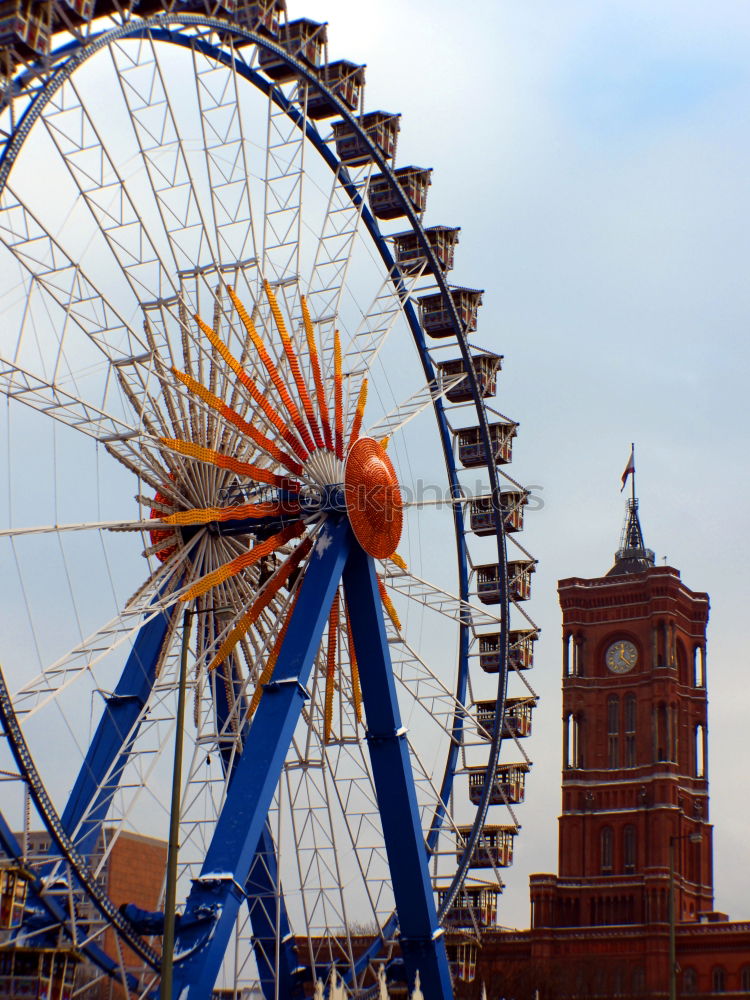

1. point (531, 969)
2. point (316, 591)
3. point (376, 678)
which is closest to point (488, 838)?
point (376, 678)

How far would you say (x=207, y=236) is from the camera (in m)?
31.6

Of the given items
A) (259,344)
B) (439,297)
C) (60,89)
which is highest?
(439,297)

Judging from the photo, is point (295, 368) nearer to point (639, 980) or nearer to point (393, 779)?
point (393, 779)

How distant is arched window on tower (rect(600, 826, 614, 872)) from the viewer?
116 m

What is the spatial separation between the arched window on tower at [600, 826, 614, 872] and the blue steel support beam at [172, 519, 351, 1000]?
9034cm

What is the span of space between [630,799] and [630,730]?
5903 millimetres

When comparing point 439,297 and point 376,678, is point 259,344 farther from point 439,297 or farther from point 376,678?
point 439,297

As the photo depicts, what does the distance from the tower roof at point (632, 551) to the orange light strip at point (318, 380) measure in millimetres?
99038

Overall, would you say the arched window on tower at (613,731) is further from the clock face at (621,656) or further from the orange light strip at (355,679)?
the orange light strip at (355,679)

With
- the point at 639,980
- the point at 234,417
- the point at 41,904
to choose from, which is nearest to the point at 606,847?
the point at 639,980

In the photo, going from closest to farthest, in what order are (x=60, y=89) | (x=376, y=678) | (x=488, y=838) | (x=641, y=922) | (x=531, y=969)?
(x=60, y=89), (x=376, y=678), (x=488, y=838), (x=531, y=969), (x=641, y=922)

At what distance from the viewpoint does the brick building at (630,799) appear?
102 meters

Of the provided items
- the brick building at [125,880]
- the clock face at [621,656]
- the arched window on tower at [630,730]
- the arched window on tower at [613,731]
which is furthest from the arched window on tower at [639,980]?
the brick building at [125,880]

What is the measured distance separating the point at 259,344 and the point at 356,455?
10.1 feet
